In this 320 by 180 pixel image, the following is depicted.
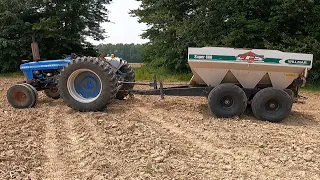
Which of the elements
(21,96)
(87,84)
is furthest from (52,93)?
(87,84)

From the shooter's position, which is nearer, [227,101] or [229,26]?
[227,101]

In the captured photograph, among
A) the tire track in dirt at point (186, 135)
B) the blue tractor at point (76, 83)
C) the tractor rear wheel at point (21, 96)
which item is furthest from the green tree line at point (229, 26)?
the tractor rear wheel at point (21, 96)

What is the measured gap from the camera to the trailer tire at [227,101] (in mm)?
6742

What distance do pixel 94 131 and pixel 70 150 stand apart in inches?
33.4

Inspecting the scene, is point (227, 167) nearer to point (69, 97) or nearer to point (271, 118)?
point (271, 118)

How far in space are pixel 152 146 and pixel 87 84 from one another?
3052mm

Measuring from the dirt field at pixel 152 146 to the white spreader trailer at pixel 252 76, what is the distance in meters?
0.28

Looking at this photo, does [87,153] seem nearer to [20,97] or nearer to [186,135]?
[186,135]

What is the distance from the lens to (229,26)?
14.7m

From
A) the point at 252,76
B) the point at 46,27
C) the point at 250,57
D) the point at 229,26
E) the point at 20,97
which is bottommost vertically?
the point at 20,97

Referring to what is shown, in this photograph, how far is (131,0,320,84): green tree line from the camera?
1318 centimetres

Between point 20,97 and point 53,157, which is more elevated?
point 20,97

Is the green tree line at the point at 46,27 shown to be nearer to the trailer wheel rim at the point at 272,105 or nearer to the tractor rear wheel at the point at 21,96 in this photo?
the tractor rear wheel at the point at 21,96

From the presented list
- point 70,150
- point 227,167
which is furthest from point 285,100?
point 70,150
